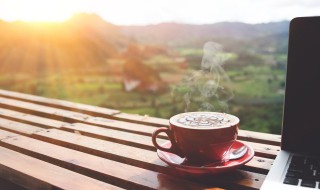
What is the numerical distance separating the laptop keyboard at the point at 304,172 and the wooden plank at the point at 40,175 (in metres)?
0.48

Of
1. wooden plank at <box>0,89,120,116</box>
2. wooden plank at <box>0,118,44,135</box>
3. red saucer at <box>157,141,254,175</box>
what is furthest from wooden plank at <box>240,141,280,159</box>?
wooden plank at <box>0,118,44,135</box>

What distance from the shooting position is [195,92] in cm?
191

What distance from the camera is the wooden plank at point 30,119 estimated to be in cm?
162

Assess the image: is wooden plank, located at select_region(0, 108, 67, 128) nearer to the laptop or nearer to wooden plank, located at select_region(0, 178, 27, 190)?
wooden plank, located at select_region(0, 178, 27, 190)

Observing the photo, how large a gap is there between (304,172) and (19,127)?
1246 mm

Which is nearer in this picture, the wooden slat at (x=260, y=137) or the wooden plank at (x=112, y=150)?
the wooden plank at (x=112, y=150)

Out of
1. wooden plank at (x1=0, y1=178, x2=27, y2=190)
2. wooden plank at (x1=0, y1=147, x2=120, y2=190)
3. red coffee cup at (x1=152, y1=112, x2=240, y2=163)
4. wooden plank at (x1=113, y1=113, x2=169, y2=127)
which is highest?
red coffee cup at (x1=152, y1=112, x2=240, y2=163)

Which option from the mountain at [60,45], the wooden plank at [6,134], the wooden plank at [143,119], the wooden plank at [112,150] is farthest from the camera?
the mountain at [60,45]

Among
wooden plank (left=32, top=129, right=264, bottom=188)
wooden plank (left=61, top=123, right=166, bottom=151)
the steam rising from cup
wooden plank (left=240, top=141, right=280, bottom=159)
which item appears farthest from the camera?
the steam rising from cup

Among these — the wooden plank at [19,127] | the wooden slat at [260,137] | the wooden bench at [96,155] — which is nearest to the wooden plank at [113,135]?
the wooden bench at [96,155]

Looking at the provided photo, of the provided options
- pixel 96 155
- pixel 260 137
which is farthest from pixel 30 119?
pixel 260 137

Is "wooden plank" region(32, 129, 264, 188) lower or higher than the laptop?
lower

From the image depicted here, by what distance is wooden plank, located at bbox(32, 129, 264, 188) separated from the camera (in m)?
1.06

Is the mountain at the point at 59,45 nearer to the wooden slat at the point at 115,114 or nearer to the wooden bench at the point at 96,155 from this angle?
the wooden slat at the point at 115,114
